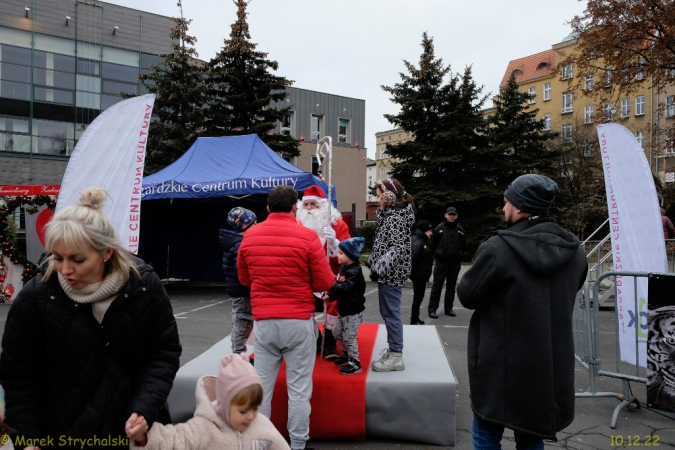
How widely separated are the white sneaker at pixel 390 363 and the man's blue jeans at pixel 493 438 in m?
1.55

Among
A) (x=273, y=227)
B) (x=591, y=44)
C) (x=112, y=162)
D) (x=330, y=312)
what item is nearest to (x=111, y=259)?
(x=273, y=227)

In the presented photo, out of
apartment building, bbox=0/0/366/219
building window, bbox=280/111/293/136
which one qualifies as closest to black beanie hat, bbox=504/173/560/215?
building window, bbox=280/111/293/136

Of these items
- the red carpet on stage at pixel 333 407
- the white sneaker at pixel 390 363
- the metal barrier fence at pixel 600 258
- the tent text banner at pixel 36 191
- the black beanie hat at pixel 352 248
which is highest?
the tent text banner at pixel 36 191

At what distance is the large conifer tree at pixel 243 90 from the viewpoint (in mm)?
20953

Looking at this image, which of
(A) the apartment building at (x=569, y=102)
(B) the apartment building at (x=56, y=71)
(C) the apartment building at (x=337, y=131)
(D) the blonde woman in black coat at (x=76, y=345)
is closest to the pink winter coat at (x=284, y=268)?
(D) the blonde woman in black coat at (x=76, y=345)

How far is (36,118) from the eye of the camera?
2834 cm

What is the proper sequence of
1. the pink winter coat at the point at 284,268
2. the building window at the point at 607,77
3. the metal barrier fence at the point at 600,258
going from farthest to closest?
the building window at the point at 607,77 → the metal barrier fence at the point at 600,258 → the pink winter coat at the point at 284,268

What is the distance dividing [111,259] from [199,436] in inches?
34.1

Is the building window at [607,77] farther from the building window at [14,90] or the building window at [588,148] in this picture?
the building window at [14,90]

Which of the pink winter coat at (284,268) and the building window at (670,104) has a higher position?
the building window at (670,104)

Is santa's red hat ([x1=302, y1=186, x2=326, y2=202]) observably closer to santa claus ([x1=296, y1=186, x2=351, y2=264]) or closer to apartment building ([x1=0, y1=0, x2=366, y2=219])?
santa claus ([x1=296, y1=186, x2=351, y2=264])

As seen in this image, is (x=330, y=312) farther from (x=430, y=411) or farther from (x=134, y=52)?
(x=134, y=52)

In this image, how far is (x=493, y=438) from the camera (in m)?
2.65

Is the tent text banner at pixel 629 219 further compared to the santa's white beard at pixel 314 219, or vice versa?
the santa's white beard at pixel 314 219
